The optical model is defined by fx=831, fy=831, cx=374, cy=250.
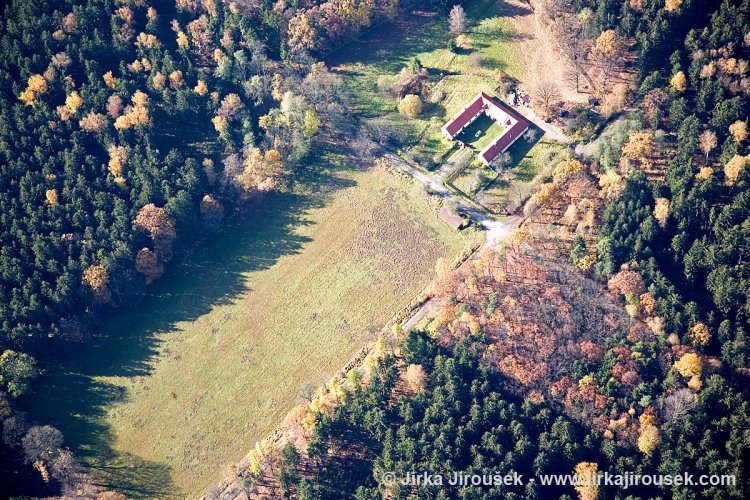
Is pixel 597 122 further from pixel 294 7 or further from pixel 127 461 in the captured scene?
pixel 127 461

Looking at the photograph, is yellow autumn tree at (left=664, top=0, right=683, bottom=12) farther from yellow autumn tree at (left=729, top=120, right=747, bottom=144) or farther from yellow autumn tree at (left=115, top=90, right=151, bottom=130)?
yellow autumn tree at (left=115, top=90, right=151, bottom=130)

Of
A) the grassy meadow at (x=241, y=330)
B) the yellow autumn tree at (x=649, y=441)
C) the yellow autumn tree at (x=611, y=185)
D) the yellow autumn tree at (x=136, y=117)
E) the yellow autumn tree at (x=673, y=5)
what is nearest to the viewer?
the yellow autumn tree at (x=649, y=441)

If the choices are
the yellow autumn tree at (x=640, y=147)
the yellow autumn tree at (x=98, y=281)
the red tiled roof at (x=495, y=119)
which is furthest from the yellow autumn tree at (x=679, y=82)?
the yellow autumn tree at (x=98, y=281)

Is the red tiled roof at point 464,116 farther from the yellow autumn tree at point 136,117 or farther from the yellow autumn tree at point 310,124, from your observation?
the yellow autumn tree at point 136,117

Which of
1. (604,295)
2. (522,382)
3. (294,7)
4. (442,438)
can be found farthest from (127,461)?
(294,7)

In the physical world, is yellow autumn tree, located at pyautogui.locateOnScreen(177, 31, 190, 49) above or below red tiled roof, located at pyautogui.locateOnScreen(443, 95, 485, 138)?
above

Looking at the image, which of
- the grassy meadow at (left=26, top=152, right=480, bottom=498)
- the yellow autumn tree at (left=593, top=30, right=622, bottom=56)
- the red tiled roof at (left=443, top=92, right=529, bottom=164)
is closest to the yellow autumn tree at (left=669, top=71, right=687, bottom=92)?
the yellow autumn tree at (left=593, top=30, right=622, bottom=56)

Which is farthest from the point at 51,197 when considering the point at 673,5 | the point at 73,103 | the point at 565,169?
the point at 673,5

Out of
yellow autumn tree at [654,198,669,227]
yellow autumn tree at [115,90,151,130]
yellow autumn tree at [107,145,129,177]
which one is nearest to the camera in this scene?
yellow autumn tree at [654,198,669,227]
